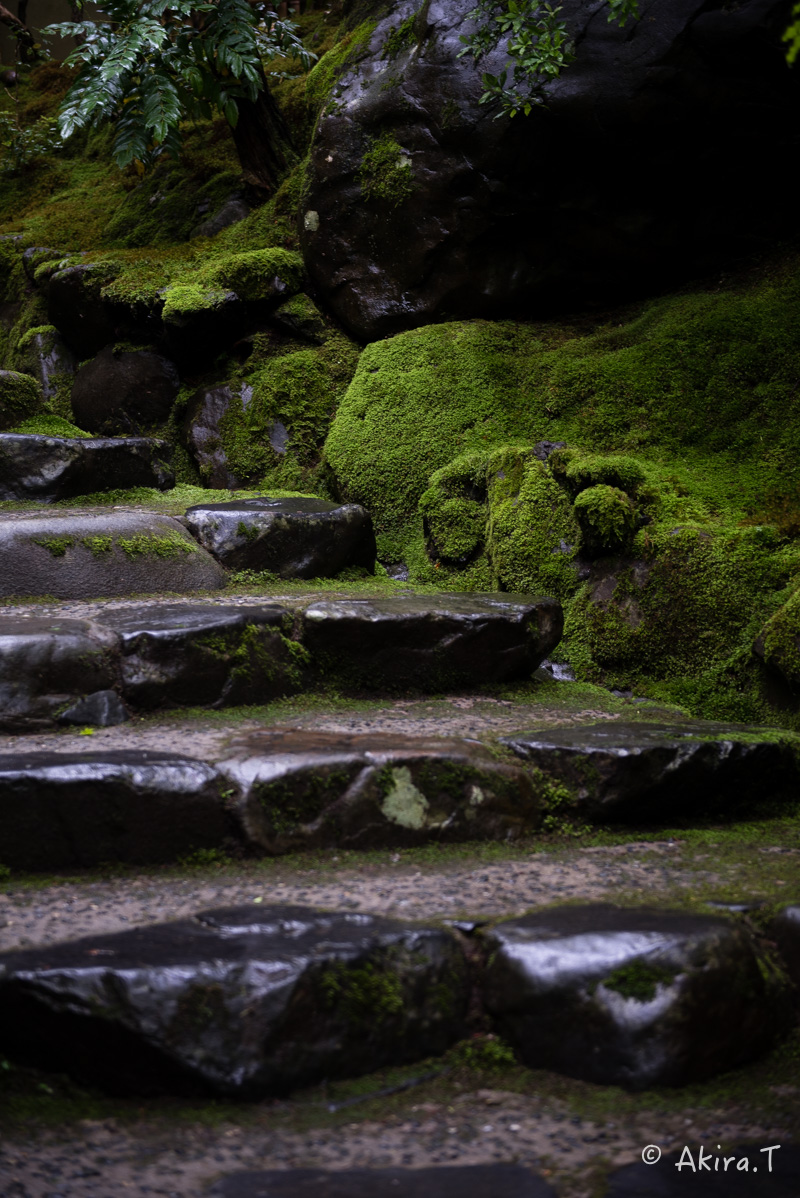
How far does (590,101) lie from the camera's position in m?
5.39

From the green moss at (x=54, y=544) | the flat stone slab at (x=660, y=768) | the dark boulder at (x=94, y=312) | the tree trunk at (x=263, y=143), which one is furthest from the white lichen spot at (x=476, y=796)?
the tree trunk at (x=263, y=143)

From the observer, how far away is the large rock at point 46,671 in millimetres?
3012

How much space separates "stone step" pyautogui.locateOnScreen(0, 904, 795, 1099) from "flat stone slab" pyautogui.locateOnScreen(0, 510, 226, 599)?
7.28 feet

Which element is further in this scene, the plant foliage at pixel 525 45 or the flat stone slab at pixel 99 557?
the plant foliage at pixel 525 45

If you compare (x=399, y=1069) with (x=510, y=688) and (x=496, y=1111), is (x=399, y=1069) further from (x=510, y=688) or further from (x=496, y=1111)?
(x=510, y=688)

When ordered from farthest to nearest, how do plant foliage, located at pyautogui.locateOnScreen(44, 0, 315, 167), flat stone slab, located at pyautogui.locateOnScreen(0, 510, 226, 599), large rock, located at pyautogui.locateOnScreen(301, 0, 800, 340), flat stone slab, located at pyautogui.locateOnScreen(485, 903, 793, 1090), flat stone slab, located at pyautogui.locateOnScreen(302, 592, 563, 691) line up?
plant foliage, located at pyautogui.locateOnScreen(44, 0, 315, 167) → large rock, located at pyautogui.locateOnScreen(301, 0, 800, 340) → flat stone slab, located at pyautogui.locateOnScreen(0, 510, 226, 599) → flat stone slab, located at pyautogui.locateOnScreen(302, 592, 563, 691) → flat stone slab, located at pyautogui.locateOnScreen(485, 903, 793, 1090)

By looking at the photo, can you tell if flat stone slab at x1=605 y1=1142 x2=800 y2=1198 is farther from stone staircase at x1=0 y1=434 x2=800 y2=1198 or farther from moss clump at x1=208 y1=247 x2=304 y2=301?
moss clump at x1=208 y1=247 x2=304 y2=301

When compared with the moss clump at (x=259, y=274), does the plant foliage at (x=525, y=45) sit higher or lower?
higher

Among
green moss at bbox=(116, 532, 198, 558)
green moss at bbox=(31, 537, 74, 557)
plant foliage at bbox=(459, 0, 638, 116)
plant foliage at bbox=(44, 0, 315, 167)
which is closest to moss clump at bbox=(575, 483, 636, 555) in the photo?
green moss at bbox=(116, 532, 198, 558)

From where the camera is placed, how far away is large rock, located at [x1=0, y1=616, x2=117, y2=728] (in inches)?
119

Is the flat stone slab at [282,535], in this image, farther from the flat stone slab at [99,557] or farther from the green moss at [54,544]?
the green moss at [54,544]

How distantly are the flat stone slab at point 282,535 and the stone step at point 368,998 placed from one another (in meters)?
2.49

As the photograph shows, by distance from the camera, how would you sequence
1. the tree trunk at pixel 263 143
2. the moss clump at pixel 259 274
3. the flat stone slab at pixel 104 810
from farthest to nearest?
the tree trunk at pixel 263 143 → the moss clump at pixel 259 274 → the flat stone slab at pixel 104 810

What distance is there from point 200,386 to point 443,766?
482 centimetres
